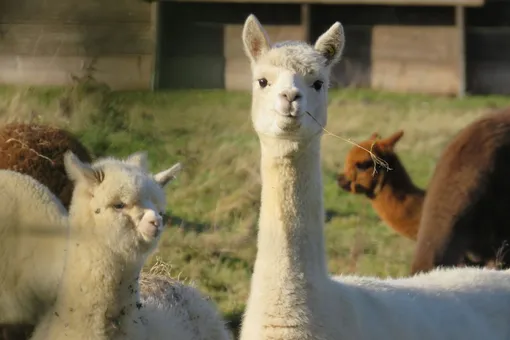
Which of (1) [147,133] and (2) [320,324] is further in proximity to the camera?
(1) [147,133]

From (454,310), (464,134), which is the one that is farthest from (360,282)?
(464,134)

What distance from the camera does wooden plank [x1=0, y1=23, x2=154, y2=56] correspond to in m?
7.55

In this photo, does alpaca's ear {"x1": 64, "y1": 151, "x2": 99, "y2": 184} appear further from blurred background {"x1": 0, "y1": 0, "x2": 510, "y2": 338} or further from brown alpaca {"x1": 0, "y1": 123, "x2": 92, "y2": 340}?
brown alpaca {"x1": 0, "y1": 123, "x2": 92, "y2": 340}

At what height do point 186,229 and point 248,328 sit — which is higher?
point 248,328

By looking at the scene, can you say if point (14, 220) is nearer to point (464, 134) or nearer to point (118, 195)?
point (118, 195)

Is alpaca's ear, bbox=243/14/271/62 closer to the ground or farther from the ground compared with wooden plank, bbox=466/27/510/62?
farther from the ground

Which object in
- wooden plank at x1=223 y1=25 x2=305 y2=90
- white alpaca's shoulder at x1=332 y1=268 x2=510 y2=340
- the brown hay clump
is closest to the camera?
white alpaca's shoulder at x1=332 y1=268 x2=510 y2=340

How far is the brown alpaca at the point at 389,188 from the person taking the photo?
1069 centimetres

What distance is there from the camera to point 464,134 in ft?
33.8

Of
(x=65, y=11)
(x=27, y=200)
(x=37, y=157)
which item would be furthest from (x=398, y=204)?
(x=27, y=200)

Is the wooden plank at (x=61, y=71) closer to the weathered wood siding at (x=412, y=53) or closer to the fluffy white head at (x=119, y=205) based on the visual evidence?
the fluffy white head at (x=119, y=205)

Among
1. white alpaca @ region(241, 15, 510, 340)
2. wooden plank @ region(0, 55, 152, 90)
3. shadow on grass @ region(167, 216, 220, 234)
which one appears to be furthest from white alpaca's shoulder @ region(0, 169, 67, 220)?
shadow on grass @ region(167, 216, 220, 234)

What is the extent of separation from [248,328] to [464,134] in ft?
16.7

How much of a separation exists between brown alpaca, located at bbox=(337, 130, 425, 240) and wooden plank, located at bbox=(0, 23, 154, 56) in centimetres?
183
